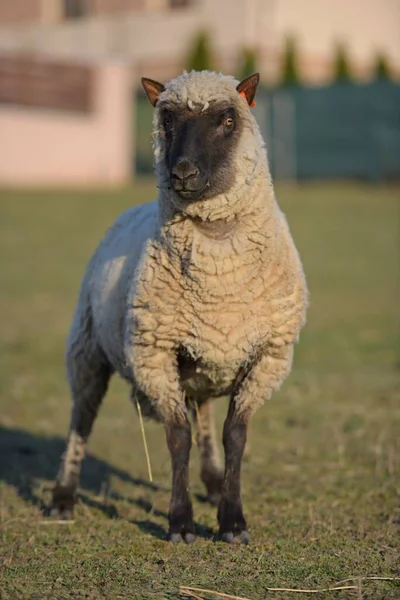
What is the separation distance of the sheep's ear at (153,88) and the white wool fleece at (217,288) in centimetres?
9

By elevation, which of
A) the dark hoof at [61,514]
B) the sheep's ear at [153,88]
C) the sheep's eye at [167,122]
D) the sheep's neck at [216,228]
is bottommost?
the dark hoof at [61,514]

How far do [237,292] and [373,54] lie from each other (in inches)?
1405

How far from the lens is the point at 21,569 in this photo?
15.3ft

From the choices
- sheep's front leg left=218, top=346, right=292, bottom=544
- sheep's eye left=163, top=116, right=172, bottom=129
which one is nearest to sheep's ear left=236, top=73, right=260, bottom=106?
sheep's eye left=163, top=116, right=172, bottom=129

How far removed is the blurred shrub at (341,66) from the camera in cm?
3562

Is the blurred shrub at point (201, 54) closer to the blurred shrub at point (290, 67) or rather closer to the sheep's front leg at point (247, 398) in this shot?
the blurred shrub at point (290, 67)

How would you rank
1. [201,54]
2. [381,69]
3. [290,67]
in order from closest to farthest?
[290,67] → [201,54] → [381,69]

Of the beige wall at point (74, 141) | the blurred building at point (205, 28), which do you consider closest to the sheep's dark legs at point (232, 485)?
the beige wall at point (74, 141)

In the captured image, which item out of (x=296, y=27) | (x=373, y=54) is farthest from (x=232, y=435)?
(x=373, y=54)

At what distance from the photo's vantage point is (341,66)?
118 feet

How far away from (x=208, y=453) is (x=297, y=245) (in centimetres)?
1386

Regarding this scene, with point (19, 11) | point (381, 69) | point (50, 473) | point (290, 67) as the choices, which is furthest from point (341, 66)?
point (50, 473)

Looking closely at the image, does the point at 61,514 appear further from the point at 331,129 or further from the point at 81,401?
the point at 331,129

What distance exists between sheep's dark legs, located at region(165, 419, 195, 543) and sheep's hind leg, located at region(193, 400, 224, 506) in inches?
31.2
